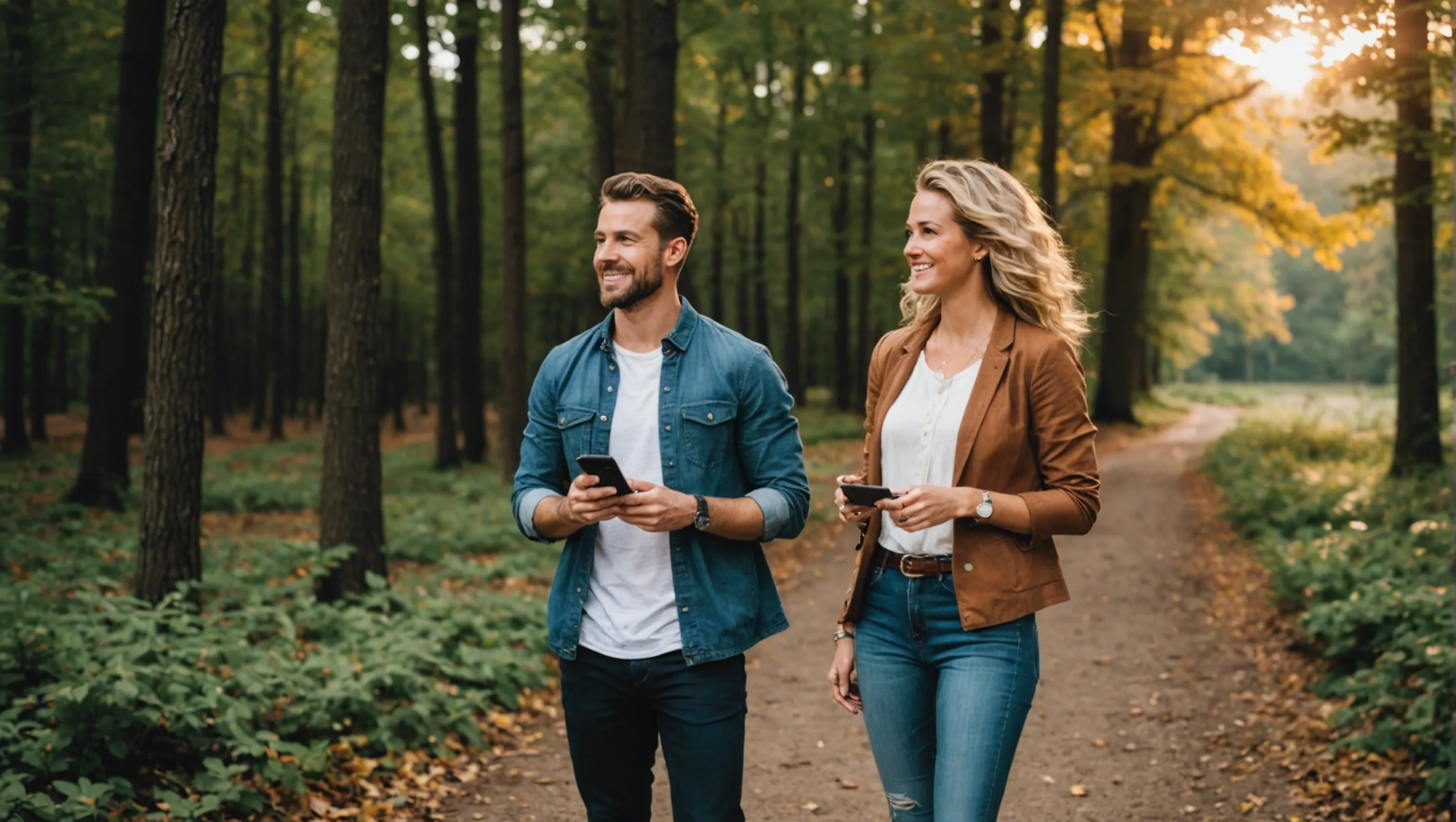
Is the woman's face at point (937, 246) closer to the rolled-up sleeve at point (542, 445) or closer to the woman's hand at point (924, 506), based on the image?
the woman's hand at point (924, 506)

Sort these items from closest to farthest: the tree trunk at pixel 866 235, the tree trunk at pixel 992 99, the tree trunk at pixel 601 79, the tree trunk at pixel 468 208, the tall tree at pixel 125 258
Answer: the tall tree at pixel 125 258
the tree trunk at pixel 601 79
the tree trunk at pixel 992 99
the tree trunk at pixel 468 208
the tree trunk at pixel 866 235

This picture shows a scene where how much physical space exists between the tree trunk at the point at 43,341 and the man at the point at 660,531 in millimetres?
15663

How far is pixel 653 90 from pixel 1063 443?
28.2 ft

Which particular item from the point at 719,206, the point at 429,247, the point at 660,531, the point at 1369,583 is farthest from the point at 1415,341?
the point at 429,247

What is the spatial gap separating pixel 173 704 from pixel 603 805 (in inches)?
115

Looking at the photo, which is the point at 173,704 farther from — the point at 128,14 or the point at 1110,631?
the point at 128,14

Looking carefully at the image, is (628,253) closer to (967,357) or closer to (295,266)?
(967,357)

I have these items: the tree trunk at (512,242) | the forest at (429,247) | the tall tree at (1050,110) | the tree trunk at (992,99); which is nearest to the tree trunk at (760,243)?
the forest at (429,247)

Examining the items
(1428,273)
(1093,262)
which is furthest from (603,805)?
(1093,262)

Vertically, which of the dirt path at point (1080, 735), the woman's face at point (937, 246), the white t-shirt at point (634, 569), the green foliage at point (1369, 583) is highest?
the woman's face at point (937, 246)

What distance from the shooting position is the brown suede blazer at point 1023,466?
9.50ft

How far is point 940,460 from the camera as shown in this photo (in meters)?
3.02

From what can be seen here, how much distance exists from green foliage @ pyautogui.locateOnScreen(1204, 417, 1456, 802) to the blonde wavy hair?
2.60 m

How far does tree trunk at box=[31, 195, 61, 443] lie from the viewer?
55.4 feet
